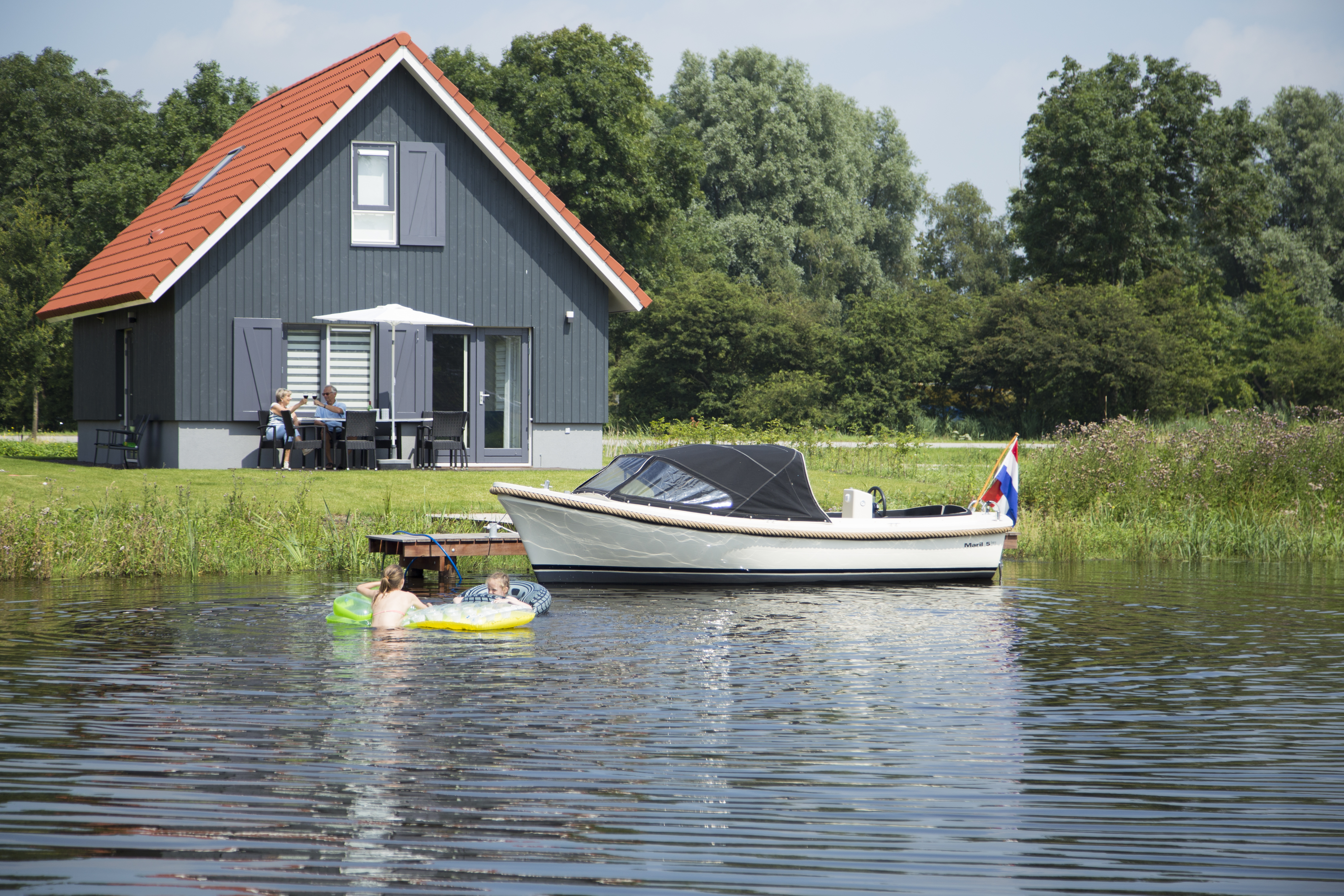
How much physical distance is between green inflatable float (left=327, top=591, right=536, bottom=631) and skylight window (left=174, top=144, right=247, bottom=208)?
54.7ft

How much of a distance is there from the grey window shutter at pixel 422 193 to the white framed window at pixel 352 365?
73.3 inches

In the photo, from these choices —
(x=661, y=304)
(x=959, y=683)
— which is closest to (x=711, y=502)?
(x=959, y=683)

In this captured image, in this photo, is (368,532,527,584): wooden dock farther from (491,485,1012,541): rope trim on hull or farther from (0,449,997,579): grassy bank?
(491,485,1012,541): rope trim on hull

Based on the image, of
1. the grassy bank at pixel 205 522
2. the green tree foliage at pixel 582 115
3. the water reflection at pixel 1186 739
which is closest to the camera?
the water reflection at pixel 1186 739

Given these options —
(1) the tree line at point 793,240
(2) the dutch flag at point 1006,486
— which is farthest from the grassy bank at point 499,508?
(1) the tree line at point 793,240

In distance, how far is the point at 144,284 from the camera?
22047 mm

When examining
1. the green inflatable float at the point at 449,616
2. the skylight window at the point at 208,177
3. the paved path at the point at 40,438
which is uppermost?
the skylight window at the point at 208,177

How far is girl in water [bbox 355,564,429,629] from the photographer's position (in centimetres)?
1144

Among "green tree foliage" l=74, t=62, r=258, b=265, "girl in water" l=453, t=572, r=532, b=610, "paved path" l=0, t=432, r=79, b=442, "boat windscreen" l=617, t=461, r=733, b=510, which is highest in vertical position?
"green tree foliage" l=74, t=62, r=258, b=265

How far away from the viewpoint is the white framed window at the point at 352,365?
77.4 ft

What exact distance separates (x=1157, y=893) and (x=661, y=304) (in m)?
41.5

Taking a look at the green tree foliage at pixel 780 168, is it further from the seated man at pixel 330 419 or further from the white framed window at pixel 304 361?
the seated man at pixel 330 419

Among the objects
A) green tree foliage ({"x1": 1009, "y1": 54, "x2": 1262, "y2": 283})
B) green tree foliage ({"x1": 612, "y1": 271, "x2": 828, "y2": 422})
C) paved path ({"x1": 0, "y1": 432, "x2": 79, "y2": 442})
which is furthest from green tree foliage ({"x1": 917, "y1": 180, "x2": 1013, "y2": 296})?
paved path ({"x1": 0, "y1": 432, "x2": 79, "y2": 442})

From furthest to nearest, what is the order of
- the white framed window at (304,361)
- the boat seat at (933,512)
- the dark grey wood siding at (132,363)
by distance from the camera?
1. the white framed window at (304,361)
2. the dark grey wood siding at (132,363)
3. the boat seat at (933,512)
